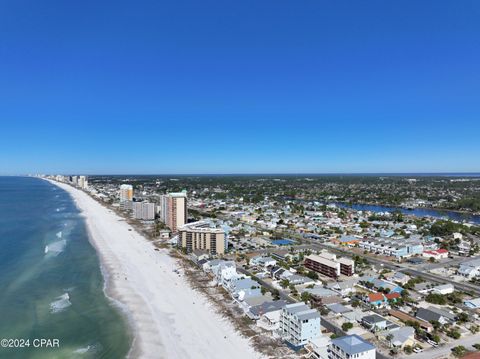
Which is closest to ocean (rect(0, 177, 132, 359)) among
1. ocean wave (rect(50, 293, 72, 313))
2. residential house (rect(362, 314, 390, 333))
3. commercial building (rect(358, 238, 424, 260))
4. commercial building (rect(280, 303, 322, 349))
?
ocean wave (rect(50, 293, 72, 313))

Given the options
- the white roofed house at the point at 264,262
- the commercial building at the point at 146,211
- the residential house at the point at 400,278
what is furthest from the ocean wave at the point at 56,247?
the residential house at the point at 400,278

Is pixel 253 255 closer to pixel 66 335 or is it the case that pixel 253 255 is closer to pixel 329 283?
pixel 329 283

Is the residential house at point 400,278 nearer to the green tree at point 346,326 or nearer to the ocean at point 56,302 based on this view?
the green tree at point 346,326

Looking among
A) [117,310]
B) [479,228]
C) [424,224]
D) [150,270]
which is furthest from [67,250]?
[479,228]

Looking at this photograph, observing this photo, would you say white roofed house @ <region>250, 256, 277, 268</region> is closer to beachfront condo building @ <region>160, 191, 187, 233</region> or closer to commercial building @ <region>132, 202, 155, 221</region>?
beachfront condo building @ <region>160, 191, 187, 233</region>

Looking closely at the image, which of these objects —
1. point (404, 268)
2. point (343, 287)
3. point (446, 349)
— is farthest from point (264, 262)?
point (446, 349)

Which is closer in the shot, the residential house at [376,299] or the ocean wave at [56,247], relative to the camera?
the residential house at [376,299]

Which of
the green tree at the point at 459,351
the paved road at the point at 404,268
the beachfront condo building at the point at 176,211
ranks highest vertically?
the beachfront condo building at the point at 176,211
